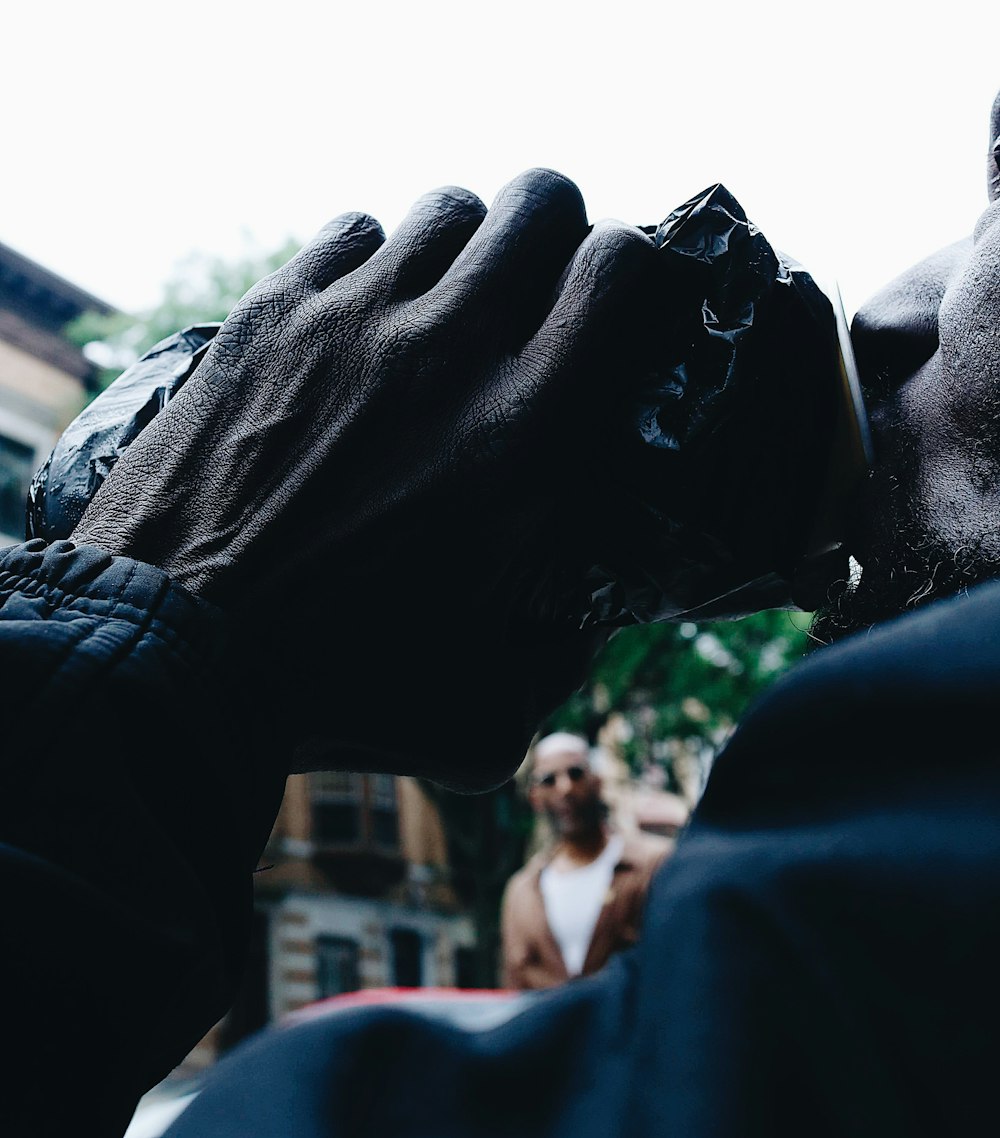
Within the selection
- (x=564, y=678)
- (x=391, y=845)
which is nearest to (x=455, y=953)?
(x=391, y=845)

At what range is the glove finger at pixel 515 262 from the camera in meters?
1.26

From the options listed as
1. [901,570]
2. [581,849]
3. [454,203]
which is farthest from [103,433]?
[581,849]

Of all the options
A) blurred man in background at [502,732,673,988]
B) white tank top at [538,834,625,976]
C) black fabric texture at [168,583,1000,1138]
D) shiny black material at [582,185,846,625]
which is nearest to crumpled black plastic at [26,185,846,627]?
shiny black material at [582,185,846,625]

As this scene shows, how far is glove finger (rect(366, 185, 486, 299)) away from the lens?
4.29 feet

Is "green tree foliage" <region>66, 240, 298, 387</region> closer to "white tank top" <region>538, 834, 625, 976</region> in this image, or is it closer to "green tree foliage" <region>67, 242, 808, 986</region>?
"green tree foliage" <region>67, 242, 808, 986</region>

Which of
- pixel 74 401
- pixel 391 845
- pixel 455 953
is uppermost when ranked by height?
pixel 74 401

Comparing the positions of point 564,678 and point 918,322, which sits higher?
point 918,322

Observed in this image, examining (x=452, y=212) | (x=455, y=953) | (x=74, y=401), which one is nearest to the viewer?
(x=452, y=212)

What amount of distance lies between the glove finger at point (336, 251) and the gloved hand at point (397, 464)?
3 centimetres

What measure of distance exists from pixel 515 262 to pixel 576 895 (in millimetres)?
3984

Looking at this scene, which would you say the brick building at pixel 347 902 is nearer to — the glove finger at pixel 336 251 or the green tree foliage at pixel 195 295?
the green tree foliage at pixel 195 295

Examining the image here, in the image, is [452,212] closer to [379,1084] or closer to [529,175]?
[529,175]

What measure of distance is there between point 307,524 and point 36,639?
325 mm

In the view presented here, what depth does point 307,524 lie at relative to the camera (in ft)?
4.03
